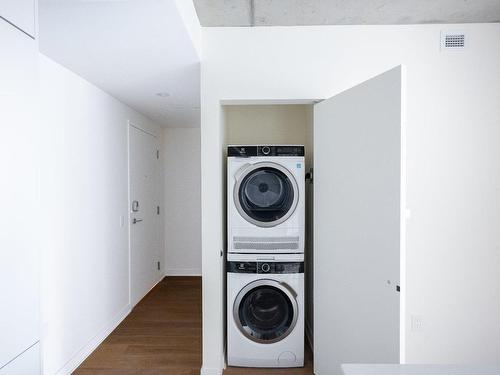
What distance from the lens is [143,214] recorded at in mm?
3969

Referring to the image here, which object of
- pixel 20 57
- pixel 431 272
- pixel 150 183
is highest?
pixel 20 57

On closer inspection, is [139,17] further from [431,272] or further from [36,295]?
[431,272]

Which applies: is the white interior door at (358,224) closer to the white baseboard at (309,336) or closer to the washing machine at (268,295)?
the washing machine at (268,295)

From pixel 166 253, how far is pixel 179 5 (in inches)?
154

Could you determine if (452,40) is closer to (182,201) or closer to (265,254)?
(265,254)

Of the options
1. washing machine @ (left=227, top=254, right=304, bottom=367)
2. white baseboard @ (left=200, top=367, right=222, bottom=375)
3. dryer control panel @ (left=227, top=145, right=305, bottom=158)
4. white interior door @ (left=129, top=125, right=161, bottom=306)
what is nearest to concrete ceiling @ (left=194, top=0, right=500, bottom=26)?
dryer control panel @ (left=227, top=145, right=305, bottom=158)

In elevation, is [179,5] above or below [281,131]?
above

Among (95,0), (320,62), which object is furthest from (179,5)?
(320,62)

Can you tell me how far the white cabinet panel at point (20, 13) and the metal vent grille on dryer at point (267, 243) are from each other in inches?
69.5

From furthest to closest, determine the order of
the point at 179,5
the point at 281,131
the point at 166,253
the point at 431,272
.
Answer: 1. the point at 166,253
2. the point at 281,131
3. the point at 431,272
4. the point at 179,5

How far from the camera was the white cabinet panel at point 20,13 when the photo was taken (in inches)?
38.1

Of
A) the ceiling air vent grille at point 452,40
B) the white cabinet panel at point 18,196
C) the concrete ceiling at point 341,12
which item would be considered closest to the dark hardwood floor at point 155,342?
the white cabinet panel at point 18,196

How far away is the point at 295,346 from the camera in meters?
2.43

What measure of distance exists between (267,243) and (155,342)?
56.7 inches
